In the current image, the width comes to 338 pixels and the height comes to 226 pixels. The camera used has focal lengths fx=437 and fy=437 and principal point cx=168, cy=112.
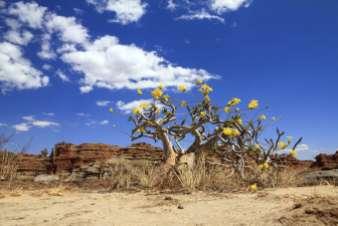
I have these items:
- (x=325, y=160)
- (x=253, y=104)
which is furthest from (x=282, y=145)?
(x=325, y=160)

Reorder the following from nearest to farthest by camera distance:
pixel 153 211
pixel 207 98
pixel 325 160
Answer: pixel 153 211
pixel 207 98
pixel 325 160

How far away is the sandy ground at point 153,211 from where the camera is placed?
4.91 metres

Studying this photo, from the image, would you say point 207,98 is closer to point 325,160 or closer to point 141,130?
point 141,130

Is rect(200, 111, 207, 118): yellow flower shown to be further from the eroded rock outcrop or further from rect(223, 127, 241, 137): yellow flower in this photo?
the eroded rock outcrop

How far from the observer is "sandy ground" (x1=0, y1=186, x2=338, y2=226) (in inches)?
193

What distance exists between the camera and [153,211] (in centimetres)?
568

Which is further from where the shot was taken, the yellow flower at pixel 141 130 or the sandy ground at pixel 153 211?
the yellow flower at pixel 141 130

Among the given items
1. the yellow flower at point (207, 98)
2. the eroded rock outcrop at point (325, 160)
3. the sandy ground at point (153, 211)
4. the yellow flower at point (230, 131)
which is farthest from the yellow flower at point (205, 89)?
the eroded rock outcrop at point (325, 160)

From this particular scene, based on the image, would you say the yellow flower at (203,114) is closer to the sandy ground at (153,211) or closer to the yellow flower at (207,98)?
the yellow flower at (207,98)

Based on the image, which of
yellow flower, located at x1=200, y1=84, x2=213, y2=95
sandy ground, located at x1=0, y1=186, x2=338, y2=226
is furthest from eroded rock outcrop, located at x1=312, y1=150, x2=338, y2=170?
sandy ground, located at x1=0, y1=186, x2=338, y2=226

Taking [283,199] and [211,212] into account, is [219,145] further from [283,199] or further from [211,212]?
[211,212]

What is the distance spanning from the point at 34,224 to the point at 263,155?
24.8 ft

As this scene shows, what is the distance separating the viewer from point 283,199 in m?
6.25

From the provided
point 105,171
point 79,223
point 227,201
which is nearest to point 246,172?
point 227,201
